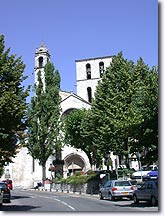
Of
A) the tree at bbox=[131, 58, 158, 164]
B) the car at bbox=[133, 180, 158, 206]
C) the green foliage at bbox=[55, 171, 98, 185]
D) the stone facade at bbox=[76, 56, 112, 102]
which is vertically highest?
the stone facade at bbox=[76, 56, 112, 102]

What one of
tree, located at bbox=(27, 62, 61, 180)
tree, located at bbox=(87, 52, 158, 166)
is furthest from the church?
tree, located at bbox=(87, 52, 158, 166)

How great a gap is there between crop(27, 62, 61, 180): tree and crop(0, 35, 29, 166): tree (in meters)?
24.2

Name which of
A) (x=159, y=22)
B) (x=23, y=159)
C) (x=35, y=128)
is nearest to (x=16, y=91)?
(x=159, y=22)

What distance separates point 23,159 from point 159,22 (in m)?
47.8

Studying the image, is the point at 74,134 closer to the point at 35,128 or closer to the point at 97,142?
the point at 35,128

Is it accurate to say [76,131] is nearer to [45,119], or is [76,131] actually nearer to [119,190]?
[45,119]

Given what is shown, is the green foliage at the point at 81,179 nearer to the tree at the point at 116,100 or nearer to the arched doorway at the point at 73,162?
the tree at the point at 116,100

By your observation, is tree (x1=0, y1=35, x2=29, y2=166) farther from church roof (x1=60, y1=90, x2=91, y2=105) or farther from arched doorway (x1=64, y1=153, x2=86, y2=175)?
church roof (x1=60, y1=90, x2=91, y2=105)

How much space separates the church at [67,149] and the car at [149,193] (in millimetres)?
30144

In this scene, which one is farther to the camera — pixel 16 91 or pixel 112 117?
pixel 112 117

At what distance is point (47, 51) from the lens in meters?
53.8

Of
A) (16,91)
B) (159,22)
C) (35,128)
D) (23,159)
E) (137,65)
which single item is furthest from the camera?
(23,159)

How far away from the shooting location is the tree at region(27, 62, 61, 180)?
137 ft

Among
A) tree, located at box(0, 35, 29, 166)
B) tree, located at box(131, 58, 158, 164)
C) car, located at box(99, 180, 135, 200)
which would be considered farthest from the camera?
car, located at box(99, 180, 135, 200)
